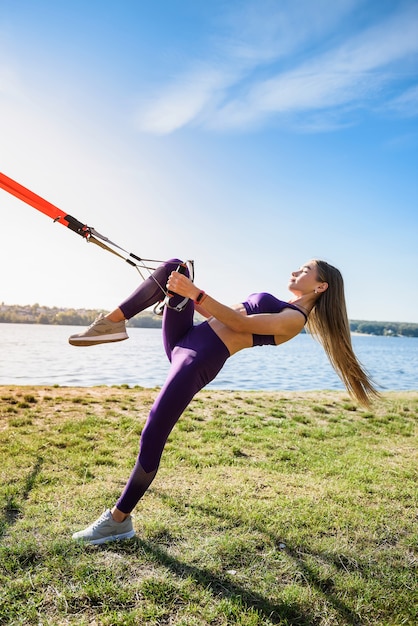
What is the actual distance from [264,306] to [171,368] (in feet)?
2.79

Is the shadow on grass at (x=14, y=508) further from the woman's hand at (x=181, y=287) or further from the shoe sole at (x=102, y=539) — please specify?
the woman's hand at (x=181, y=287)

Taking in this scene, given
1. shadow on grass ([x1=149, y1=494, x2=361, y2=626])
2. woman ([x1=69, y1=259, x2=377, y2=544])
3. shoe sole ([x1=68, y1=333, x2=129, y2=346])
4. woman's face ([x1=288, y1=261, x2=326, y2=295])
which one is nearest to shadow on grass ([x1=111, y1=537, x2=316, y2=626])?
shadow on grass ([x1=149, y1=494, x2=361, y2=626])

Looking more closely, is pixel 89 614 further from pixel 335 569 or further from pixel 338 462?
pixel 338 462

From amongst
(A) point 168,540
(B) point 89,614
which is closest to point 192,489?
(A) point 168,540

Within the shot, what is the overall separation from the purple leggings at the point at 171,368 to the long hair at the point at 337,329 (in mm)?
1018

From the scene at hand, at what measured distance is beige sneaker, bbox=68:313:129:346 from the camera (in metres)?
3.35

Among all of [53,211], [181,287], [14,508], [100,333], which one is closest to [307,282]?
[181,287]

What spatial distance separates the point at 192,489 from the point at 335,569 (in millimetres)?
1670

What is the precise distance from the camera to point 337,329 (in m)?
3.89

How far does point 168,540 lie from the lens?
3.38 metres

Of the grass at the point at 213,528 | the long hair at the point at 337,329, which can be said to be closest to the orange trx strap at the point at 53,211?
the long hair at the point at 337,329

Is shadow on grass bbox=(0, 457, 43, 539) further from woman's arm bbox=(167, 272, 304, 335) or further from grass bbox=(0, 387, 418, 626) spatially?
woman's arm bbox=(167, 272, 304, 335)

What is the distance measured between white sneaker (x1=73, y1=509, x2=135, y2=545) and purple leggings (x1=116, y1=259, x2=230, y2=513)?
12cm

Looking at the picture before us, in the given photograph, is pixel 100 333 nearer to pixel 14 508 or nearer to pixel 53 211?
pixel 53 211
